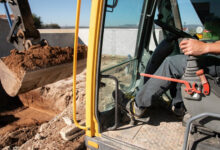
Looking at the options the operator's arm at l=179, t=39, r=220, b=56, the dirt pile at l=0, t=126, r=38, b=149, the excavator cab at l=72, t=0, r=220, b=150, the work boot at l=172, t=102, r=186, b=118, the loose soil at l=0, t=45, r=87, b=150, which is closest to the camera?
the operator's arm at l=179, t=39, r=220, b=56

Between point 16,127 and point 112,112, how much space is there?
10.3 ft

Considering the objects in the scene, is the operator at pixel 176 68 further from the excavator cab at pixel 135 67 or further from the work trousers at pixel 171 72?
the excavator cab at pixel 135 67

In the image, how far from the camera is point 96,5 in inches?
56.5

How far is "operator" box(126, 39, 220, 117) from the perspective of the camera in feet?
4.04

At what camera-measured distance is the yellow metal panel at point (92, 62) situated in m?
1.46

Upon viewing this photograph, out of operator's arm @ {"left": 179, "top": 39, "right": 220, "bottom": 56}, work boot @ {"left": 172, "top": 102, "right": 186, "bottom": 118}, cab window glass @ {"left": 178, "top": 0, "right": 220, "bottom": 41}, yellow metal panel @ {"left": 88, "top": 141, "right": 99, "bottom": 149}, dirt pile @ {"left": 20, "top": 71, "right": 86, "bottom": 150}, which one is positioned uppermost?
cab window glass @ {"left": 178, "top": 0, "right": 220, "bottom": 41}

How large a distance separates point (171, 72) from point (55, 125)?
250 cm

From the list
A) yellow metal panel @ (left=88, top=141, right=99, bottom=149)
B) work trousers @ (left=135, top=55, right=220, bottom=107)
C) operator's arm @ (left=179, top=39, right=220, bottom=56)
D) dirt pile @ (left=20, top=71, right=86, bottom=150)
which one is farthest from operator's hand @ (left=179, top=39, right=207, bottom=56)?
dirt pile @ (left=20, top=71, right=86, bottom=150)

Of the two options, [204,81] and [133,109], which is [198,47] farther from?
[133,109]

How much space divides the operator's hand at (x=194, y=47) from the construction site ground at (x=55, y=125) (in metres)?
0.90

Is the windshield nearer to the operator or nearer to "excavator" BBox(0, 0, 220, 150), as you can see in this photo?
"excavator" BBox(0, 0, 220, 150)

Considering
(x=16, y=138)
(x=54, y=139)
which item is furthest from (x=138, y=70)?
(x=16, y=138)

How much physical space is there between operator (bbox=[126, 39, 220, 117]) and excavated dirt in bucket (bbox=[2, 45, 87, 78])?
1.63m

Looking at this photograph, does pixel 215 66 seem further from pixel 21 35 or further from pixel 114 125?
pixel 21 35
